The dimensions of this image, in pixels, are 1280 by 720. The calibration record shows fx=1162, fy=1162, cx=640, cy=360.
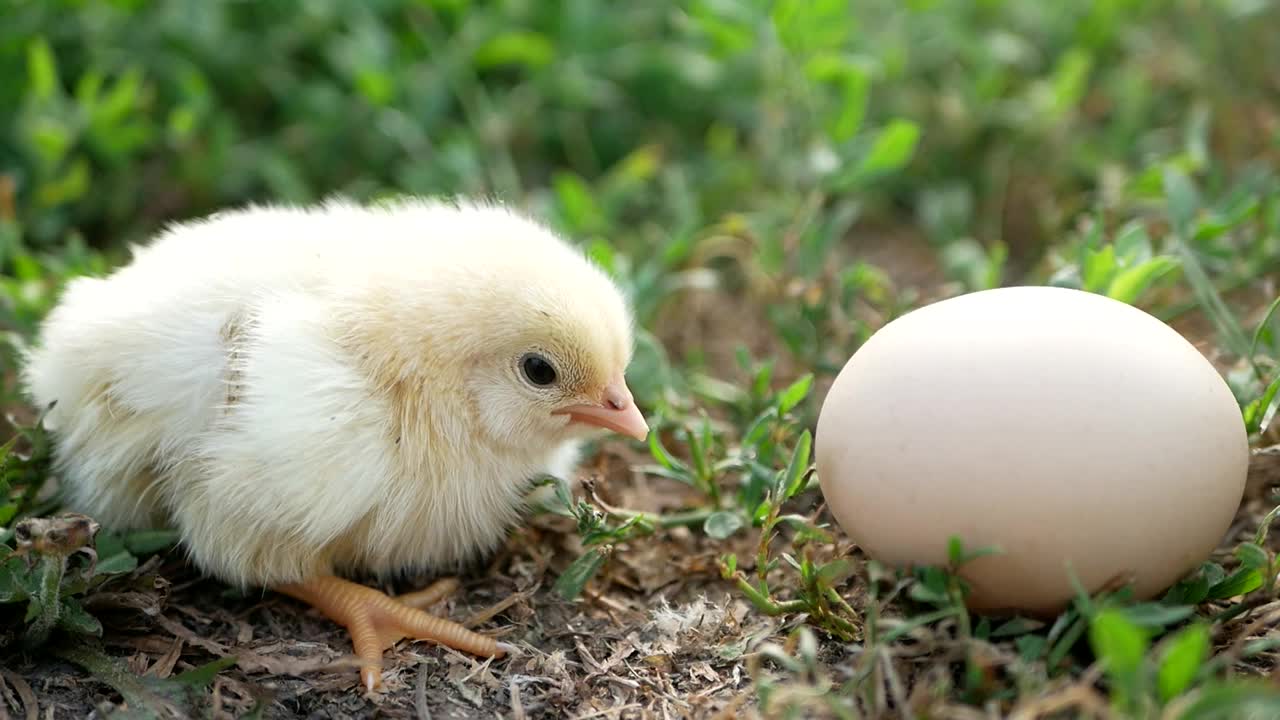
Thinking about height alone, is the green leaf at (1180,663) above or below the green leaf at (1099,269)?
below

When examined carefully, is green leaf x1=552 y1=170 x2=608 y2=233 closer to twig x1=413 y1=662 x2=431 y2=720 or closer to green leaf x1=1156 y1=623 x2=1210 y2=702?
twig x1=413 y1=662 x2=431 y2=720

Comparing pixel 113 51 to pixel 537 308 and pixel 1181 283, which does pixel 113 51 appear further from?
pixel 1181 283

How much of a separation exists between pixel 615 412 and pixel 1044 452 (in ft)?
2.55

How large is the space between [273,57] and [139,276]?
5.33 ft

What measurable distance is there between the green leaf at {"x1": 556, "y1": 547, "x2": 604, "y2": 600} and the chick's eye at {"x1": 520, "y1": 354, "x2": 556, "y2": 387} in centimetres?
32

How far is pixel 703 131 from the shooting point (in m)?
3.90

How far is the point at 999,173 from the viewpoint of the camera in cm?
351

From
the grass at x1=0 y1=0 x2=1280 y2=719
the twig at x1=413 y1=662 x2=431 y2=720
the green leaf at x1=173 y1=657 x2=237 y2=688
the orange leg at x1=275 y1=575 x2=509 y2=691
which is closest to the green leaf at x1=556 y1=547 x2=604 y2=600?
the grass at x1=0 y1=0 x2=1280 y2=719

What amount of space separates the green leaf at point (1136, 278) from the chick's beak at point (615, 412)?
36.2 inches

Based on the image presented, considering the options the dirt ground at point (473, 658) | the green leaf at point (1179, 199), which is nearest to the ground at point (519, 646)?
the dirt ground at point (473, 658)

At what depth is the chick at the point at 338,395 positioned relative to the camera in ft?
6.43

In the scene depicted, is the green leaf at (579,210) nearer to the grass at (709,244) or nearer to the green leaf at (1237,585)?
the grass at (709,244)

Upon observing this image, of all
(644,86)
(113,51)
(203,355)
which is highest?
(113,51)

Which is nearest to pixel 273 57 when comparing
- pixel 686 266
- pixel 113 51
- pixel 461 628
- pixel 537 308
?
pixel 113 51
